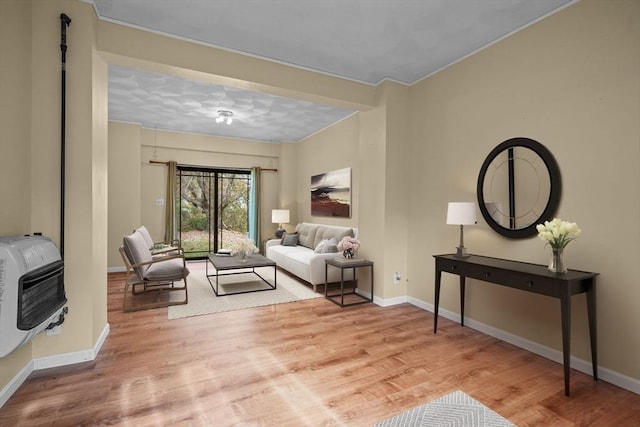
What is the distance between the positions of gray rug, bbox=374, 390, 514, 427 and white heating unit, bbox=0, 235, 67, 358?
85.8 inches

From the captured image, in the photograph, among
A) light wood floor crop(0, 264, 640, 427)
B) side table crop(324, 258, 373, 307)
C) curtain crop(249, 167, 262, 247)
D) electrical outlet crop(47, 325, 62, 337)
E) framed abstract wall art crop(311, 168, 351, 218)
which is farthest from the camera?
curtain crop(249, 167, 262, 247)

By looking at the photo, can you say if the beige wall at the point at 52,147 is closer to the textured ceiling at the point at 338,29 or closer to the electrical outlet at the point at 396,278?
the textured ceiling at the point at 338,29

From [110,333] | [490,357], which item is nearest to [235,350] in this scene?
[110,333]

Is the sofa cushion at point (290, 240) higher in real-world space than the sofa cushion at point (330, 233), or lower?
lower

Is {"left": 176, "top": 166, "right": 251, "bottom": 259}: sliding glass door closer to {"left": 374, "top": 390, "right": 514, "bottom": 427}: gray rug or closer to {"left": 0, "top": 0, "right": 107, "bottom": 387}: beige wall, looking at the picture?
{"left": 0, "top": 0, "right": 107, "bottom": 387}: beige wall

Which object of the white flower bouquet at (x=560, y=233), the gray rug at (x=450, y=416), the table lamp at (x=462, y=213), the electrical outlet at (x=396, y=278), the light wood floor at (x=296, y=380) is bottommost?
the gray rug at (x=450, y=416)

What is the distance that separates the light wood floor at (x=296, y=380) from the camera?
6.21 ft

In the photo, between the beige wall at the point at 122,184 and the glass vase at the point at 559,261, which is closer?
the glass vase at the point at 559,261

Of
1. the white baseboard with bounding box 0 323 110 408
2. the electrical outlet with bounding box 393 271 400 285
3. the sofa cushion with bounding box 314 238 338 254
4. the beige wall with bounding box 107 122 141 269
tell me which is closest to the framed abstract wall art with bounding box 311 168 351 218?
the sofa cushion with bounding box 314 238 338 254

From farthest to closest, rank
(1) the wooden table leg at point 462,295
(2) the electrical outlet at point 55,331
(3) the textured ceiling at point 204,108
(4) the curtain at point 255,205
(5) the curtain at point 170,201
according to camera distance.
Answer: (4) the curtain at point 255,205 < (5) the curtain at point 170,201 < (3) the textured ceiling at point 204,108 < (1) the wooden table leg at point 462,295 < (2) the electrical outlet at point 55,331

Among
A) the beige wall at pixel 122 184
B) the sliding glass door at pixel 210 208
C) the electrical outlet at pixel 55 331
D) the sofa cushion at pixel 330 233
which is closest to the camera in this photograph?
the electrical outlet at pixel 55 331

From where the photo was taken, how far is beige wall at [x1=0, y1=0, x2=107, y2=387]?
2207 millimetres

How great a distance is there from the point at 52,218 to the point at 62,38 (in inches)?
54.8

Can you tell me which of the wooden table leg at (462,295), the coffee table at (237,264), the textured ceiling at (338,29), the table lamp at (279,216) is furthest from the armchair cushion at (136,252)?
the wooden table leg at (462,295)
